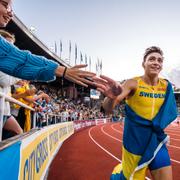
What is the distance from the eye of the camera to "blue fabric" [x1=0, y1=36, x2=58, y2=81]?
183cm

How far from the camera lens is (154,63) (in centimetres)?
371

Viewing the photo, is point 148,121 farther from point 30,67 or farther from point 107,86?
point 30,67

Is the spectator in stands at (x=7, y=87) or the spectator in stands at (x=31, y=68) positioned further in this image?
the spectator in stands at (x=7, y=87)

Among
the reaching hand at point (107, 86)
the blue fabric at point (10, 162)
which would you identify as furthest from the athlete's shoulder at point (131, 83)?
the blue fabric at point (10, 162)

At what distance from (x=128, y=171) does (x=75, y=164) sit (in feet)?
19.5

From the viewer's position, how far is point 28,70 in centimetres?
184

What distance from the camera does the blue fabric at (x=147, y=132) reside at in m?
3.45

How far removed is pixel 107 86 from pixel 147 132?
58.8 inches

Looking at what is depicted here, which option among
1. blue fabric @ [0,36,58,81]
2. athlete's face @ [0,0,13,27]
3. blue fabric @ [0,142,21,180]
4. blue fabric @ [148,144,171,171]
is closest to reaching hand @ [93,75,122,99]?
blue fabric @ [0,36,58,81]

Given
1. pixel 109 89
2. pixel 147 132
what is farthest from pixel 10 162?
pixel 147 132

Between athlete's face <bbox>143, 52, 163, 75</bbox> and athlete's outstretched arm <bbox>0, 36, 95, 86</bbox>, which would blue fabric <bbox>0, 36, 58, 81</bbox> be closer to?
athlete's outstretched arm <bbox>0, 36, 95, 86</bbox>

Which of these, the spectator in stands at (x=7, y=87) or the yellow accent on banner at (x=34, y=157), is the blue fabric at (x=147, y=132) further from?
the spectator in stands at (x=7, y=87)

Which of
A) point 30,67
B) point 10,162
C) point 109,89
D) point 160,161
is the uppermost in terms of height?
point 30,67

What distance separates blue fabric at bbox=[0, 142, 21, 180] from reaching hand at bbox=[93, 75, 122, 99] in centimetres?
86
